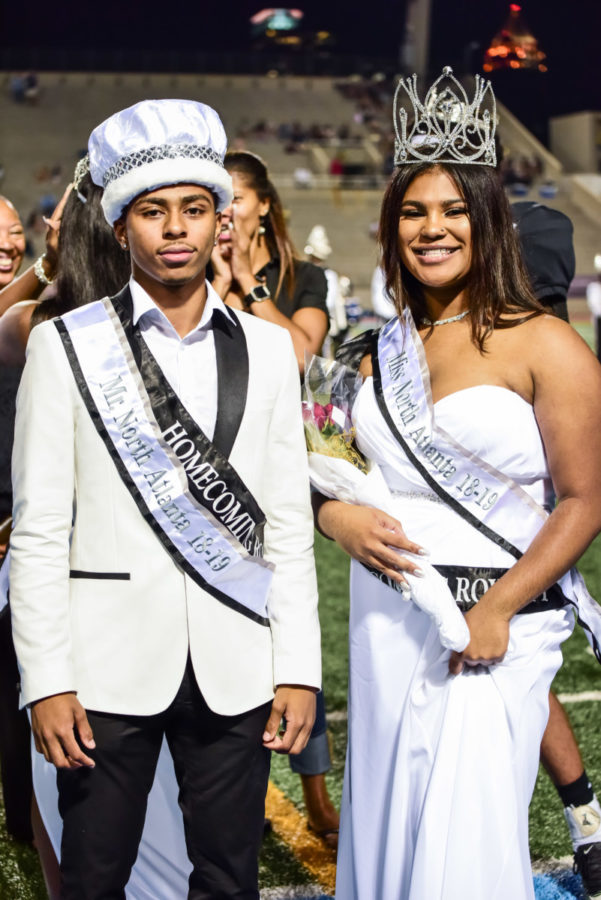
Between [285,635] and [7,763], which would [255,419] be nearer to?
Result: [285,635]

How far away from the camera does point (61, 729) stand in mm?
1693

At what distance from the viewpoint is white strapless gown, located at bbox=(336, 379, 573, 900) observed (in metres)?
1.95

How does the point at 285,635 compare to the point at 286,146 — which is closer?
the point at 285,635

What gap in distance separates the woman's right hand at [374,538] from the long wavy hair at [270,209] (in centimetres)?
109

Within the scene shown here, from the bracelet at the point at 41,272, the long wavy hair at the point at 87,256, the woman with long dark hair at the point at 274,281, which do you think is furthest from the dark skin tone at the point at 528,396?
the bracelet at the point at 41,272

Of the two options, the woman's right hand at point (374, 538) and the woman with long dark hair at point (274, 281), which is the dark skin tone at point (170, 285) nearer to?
the woman's right hand at point (374, 538)

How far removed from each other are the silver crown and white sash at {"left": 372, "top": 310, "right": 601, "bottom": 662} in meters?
0.39

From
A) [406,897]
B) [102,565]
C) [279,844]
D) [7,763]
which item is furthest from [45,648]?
[279,844]

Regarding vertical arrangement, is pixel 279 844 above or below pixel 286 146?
Result: below

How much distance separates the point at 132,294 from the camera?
1.83m

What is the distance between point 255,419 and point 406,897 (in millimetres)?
935

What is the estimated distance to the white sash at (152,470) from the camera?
1.76 meters

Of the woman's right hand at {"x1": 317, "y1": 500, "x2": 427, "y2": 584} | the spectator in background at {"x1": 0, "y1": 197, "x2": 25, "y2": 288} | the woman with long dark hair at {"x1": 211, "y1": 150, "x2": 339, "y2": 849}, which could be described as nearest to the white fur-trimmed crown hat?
the woman's right hand at {"x1": 317, "y1": 500, "x2": 427, "y2": 584}

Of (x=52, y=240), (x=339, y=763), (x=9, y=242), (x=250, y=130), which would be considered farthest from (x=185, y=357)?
(x=250, y=130)
